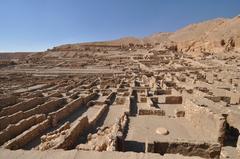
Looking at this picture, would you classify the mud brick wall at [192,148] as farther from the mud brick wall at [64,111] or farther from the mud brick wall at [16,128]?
the mud brick wall at [64,111]

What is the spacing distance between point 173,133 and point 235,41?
2158 inches

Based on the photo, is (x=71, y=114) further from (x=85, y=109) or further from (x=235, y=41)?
(x=235, y=41)

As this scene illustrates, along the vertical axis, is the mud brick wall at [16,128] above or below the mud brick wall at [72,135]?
below

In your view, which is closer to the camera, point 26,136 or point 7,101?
point 26,136

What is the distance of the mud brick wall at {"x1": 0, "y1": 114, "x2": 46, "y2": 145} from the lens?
12.5 metres

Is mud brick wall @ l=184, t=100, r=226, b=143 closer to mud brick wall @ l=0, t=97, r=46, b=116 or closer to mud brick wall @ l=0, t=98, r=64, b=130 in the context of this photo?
mud brick wall @ l=0, t=98, r=64, b=130

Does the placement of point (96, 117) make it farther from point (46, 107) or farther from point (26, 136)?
point (46, 107)

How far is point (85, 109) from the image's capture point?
1984 cm

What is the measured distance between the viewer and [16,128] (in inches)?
535

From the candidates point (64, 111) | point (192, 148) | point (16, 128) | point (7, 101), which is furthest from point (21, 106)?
point (192, 148)

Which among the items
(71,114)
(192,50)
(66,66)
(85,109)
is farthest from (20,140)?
(192,50)

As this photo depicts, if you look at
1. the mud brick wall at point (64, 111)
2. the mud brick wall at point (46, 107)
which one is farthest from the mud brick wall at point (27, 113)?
the mud brick wall at point (64, 111)

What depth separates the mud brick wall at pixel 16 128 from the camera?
12477 mm

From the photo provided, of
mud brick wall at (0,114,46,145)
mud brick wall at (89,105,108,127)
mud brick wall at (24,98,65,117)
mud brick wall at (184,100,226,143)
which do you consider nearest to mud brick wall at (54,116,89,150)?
mud brick wall at (89,105,108,127)
